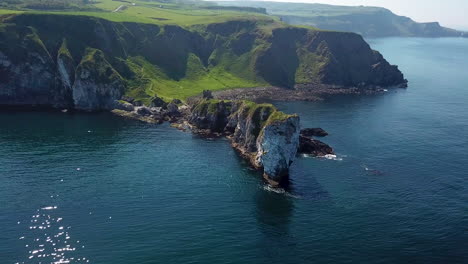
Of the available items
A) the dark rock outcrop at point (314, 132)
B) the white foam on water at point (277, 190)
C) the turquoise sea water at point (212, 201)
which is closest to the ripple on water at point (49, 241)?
the turquoise sea water at point (212, 201)

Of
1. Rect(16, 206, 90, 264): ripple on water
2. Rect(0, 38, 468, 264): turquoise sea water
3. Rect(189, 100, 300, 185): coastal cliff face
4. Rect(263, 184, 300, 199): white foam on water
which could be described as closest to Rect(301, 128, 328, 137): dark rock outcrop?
Rect(0, 38, 468, 264): turquoise sea water

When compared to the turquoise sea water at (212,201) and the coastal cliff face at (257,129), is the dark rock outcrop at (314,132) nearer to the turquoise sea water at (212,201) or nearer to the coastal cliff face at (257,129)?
the turquoise sea water at (212,201)

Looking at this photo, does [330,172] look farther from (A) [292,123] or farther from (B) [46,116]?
(B) [46,116]

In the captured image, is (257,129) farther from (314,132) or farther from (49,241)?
(49,241)

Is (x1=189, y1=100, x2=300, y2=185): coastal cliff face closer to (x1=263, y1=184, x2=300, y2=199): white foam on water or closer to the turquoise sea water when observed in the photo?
(x1=263, y1=184, x2=300, y2=199): white foam on water

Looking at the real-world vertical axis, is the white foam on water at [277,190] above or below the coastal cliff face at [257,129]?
below

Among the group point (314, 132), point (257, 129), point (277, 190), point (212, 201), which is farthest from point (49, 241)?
point (314, 132)
